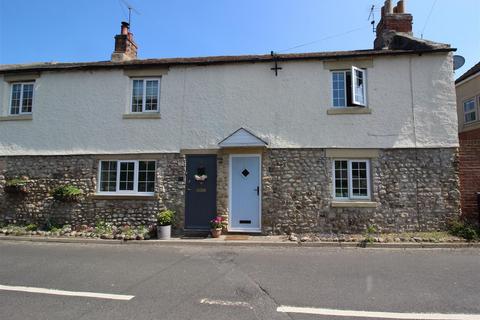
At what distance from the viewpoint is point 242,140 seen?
33.8 ft

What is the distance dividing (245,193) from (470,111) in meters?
12.8

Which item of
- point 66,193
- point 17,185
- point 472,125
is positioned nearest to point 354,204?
point 66,193

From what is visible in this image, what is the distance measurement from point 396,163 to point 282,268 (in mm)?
5694

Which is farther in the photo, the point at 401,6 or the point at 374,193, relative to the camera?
the point at 401,6

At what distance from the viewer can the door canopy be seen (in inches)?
402

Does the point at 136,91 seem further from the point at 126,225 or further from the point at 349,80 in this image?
the point at 349,80

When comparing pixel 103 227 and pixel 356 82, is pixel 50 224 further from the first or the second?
pixel 356 82

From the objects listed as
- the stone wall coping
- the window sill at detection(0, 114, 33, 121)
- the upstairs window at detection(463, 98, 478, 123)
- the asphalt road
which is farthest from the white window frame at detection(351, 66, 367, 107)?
the window sill at detection(0, 114, 33, 121)

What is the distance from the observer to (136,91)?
11.4 meters

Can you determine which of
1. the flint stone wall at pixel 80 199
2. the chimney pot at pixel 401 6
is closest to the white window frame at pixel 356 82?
the chimney pot at pixel 401 6

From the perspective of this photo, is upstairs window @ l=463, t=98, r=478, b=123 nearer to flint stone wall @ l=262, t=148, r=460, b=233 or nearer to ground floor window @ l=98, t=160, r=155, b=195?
flint stone wall @ l=262, t=148, r=460, b=233

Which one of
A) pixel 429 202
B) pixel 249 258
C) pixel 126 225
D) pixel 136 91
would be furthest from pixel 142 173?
pixel 429 202

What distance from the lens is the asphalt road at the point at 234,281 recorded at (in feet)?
14.7

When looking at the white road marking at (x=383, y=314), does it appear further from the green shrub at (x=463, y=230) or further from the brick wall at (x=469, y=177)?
the brick wall at (x=469, y=177)
